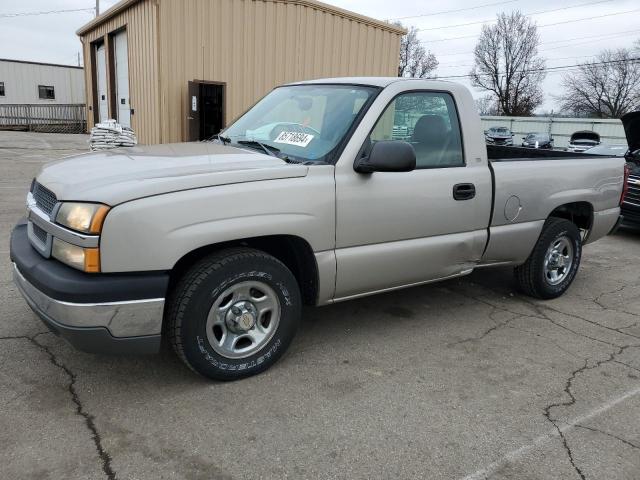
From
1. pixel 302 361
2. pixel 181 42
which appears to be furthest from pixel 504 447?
pixel 181 42

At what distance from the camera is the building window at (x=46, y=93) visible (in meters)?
33.0

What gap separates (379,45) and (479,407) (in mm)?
13156

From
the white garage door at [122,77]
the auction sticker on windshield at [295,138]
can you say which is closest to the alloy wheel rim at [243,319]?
the auction sticker on windshield at [295,138]

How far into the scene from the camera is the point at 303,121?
388 cm

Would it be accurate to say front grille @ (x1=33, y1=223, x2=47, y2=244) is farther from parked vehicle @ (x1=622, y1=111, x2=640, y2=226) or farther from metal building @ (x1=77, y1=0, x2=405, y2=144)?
metal building @ (x1=77, y1=0, x2=405, y2=144)

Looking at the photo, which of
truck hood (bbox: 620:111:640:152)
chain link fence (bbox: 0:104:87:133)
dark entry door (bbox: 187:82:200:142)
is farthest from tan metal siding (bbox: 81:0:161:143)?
chain link fence (bbox: 0:104:87:133)

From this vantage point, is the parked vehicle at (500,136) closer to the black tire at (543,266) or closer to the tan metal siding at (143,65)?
the tan metal siding at (143,65)

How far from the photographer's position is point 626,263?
21.7 feet

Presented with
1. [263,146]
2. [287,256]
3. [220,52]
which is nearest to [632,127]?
[263,146]

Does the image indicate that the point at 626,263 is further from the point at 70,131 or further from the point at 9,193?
the point at 70,131

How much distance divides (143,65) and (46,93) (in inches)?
964

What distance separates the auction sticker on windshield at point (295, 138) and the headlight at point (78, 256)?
1.53 meters

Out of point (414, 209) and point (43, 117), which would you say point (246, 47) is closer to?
point (414, 209)

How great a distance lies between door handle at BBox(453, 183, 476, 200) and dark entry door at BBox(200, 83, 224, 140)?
944 cm
